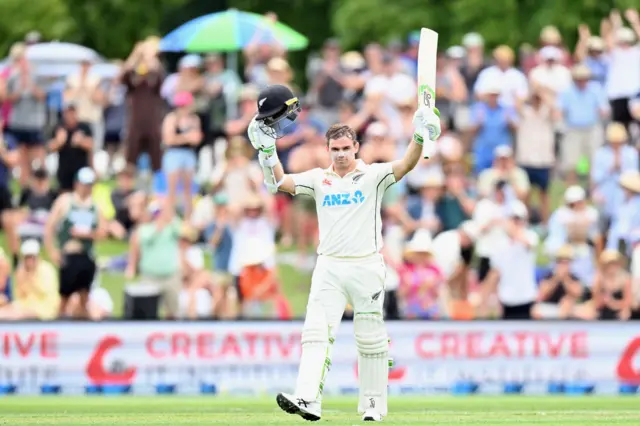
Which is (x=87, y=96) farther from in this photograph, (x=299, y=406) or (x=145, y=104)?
(x=299, y=406)

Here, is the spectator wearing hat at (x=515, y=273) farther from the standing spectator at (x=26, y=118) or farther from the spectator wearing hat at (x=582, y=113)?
the standing spectator at (x=26, y=118)

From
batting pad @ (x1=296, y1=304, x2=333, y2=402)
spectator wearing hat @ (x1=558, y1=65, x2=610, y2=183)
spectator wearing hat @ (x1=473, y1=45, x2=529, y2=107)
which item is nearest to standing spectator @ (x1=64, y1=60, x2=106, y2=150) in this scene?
spectator wearing hat @ (x1=473, y1=45, x2=529, y2=107)

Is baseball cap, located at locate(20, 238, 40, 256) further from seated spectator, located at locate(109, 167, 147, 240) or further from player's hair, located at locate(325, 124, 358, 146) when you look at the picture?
player's hair, located at locate(325, 124, 358, 146)

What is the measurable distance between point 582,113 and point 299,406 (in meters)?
11.8

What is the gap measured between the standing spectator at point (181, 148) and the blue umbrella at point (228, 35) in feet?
2.97

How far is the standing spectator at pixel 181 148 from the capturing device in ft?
74.1

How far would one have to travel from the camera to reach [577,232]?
68.4 feet

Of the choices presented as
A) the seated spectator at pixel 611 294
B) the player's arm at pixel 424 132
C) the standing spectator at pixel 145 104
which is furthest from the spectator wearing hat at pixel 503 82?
the player's arm at pixel 424 132

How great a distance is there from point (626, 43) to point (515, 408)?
9.17 m

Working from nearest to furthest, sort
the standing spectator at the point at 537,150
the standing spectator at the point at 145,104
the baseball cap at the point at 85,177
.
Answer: the baseball cap at the point at 85,177 < the standing spectator at the point at 537,150 < the standing spectator at the point at 145,104

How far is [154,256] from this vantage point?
20203mm

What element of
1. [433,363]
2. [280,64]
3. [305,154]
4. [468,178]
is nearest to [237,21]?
[280,64]

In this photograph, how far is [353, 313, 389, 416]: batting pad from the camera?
42.0 feet

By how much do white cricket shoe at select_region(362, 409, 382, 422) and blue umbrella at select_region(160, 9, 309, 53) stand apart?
10.8 m
